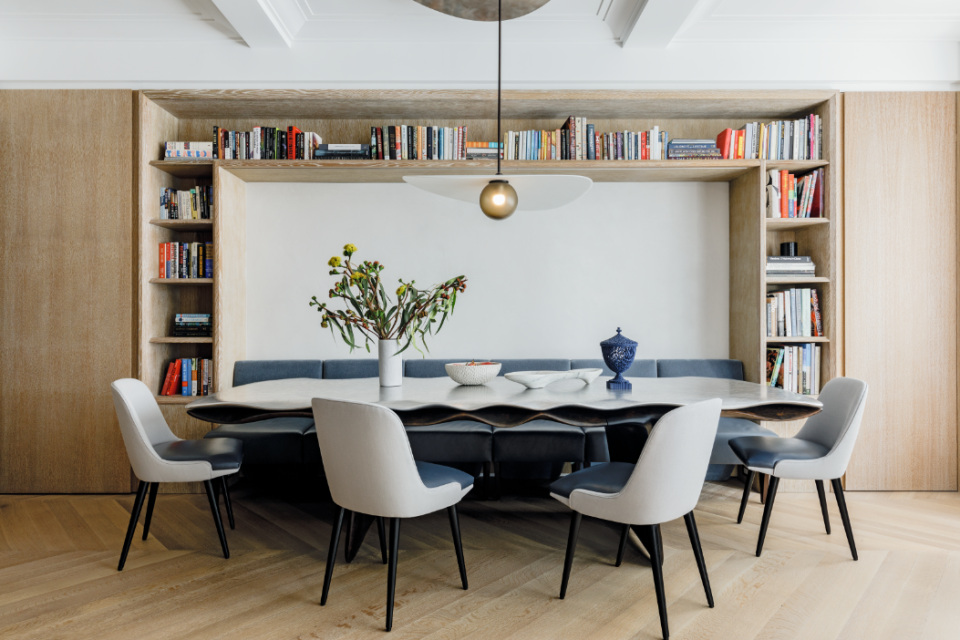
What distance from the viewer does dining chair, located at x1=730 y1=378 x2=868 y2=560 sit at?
2.42m

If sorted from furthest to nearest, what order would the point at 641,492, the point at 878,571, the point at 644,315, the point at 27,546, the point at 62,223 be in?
1. the point at 644,315
2. the point at 62,223
3. the point at 27,546
4. the point at 878,571
5. the point at 641,492

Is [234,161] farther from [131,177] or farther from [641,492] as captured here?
[641,492]

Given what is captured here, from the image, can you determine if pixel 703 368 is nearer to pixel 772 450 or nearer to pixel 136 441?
pixel 772 450

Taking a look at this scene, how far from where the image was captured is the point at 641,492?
188 centimetres

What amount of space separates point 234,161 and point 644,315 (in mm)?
2813

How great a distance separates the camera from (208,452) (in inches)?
98.1

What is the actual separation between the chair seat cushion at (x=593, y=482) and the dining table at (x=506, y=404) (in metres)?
0.19

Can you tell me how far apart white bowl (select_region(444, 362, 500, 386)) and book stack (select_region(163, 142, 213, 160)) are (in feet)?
7.19

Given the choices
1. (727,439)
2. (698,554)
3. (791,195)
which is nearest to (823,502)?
(727,439)

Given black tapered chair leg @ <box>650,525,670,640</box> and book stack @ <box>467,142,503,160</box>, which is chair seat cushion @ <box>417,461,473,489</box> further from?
book stack @ <box>467,142,503,160</box>

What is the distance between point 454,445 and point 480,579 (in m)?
1.01

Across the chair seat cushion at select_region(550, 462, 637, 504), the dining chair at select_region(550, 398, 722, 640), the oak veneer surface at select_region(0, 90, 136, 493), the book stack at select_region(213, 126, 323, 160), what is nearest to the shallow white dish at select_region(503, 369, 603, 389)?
the chair seat cushion at select_region(550, 462, 637, 504)

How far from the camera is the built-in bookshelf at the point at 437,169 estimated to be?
3.43 metres

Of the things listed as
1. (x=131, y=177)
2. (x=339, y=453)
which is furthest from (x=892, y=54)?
(x=131, y=177)
